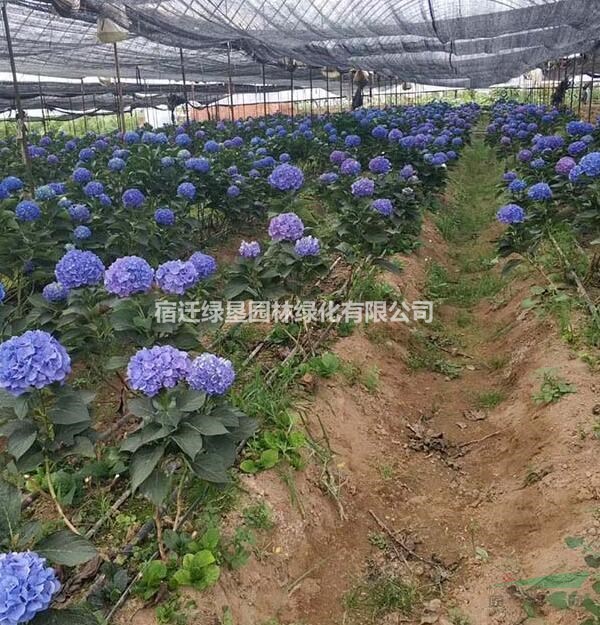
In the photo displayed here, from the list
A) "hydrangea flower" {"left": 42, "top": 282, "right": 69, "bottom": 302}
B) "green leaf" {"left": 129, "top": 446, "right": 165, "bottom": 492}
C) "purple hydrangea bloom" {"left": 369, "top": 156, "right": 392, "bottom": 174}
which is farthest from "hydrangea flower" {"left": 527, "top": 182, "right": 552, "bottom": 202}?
"green leaf" {"left": 129, "top": 446, "right": 165, "bottom": 492}

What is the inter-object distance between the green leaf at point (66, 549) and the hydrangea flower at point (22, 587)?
0.18 m

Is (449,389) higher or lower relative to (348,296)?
lower

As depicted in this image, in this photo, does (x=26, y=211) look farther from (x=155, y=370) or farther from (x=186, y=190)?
(x=155, y=370)

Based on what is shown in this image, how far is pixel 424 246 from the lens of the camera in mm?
6672

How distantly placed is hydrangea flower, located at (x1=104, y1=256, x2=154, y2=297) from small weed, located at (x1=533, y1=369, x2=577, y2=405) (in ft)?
7.46

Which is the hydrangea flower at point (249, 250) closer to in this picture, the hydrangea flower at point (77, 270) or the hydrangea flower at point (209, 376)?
the hydrangea flower at point (77, 270)

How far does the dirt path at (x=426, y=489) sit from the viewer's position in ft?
8.39

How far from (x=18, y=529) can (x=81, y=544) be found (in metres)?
0.16

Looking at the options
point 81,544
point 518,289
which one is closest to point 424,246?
point 518,289

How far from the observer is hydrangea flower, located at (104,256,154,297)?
2.45 m

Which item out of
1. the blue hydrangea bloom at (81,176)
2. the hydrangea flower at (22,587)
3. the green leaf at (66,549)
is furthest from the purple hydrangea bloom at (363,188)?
the hydrangea flower at (22,587)

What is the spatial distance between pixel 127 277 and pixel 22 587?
1274 millimetres

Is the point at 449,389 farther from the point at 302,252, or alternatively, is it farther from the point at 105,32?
the point at 105,32

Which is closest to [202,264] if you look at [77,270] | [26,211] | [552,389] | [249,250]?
[249,250]
